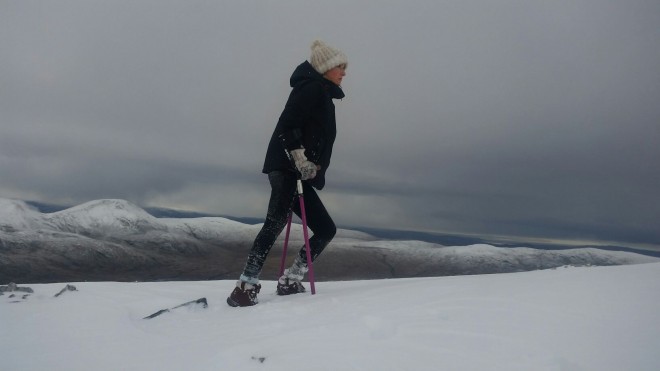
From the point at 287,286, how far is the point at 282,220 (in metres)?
0.89

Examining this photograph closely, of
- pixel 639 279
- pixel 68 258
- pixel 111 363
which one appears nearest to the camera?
pixel 111 363

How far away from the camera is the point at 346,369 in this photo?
2.21 m

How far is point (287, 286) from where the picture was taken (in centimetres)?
504

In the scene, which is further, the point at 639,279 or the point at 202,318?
the point at 202,318

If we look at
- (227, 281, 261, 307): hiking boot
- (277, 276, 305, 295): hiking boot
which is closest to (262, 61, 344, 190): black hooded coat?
(277, 276, 305, 295): hiking boot

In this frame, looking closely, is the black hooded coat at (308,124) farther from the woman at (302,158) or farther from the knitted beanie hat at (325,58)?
the knitted beanie hat at (325,58)

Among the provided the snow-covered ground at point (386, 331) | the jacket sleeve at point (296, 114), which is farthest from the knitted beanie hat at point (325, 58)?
the snow-covered ground at point (386, 331)

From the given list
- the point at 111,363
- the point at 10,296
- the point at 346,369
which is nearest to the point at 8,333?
the point at 111,363

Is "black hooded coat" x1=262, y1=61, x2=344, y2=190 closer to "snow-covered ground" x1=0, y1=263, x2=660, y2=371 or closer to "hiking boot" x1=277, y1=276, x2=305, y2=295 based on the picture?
"hiking boot" x1=277, y1=276, x2=305, y2=295

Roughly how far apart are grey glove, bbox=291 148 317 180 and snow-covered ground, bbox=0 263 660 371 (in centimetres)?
129

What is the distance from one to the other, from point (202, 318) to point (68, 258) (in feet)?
723

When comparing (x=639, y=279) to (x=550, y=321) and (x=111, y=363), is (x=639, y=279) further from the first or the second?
(x=111, y=363)

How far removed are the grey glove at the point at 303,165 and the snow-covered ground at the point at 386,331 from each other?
1.29 metres

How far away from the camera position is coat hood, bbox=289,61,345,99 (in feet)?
15.8
